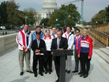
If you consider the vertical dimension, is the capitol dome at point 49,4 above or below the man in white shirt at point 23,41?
above

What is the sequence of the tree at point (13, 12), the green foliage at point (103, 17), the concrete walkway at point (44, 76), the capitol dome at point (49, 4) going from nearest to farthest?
the concrete walkway at point (44, 76)
the green foliage at point (103, 17)
the tree at point (13, 12)
the capitol dome at point (49, 4)

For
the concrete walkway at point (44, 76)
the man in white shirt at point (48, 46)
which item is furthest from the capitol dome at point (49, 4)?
the man in white shirt at point (48, 46)

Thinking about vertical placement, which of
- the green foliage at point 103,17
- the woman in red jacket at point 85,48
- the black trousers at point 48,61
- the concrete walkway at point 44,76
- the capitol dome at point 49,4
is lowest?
the concrete walkway at point 44,76

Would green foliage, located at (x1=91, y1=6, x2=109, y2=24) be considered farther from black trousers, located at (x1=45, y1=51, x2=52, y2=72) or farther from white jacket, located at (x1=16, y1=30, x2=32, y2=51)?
white jacket, located at (x1=16, y1=30, x2=32, y2=51)

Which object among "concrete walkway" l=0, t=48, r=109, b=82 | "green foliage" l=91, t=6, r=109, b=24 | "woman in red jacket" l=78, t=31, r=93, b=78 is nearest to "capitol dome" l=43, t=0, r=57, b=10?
"green foliage" l=91, t=6, r=109, b=24

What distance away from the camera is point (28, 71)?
696cm

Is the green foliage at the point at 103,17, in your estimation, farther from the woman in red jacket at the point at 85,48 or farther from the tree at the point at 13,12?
the woman in red jacket at the point at 85,48

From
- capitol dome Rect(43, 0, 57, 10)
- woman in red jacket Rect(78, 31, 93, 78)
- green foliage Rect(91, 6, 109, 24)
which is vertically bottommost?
woman in red jacket Rect(78, 31, 93, 78)

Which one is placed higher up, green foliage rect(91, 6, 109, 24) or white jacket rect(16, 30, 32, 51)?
green foliage rect(91, 6, 109, 24)

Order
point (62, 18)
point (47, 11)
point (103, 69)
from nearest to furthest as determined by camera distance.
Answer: point (103, 69), point (62, 18), point (47, 11)

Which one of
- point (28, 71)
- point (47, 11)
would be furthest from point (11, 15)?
point (47, 11)

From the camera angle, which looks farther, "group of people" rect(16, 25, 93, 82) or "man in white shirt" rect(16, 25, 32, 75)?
"man in white shirt" rect(16, 25, 32, 75)

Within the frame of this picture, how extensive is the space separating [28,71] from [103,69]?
11.2 ft

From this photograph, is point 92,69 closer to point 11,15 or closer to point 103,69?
point 103,69
